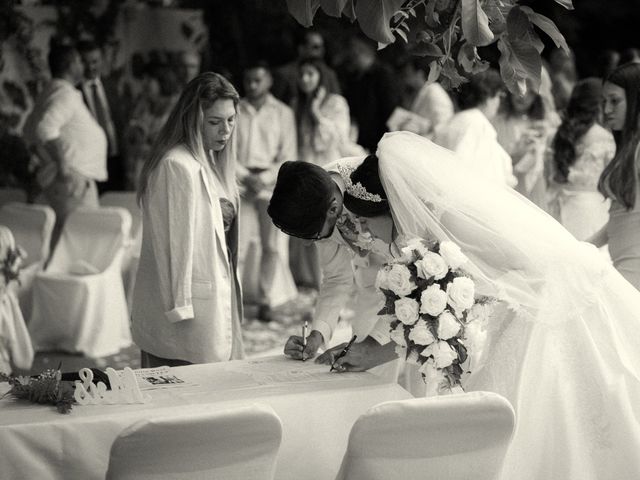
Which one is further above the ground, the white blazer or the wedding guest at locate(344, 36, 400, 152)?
the white blazer

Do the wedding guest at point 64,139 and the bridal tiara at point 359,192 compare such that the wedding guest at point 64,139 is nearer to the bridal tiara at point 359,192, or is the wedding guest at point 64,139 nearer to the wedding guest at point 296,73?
the wedding guest at point 296,73

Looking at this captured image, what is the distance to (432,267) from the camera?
316 cm

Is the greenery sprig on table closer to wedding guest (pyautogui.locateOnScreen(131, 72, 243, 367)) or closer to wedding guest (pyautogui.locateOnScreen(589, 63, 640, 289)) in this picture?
wedding guest (pyautogui.locateOnScreen(131, 72, 243, 367))

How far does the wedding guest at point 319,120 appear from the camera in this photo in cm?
839

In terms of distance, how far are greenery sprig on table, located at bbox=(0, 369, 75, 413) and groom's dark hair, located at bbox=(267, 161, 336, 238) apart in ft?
2.70

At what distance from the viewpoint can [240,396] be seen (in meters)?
3.23

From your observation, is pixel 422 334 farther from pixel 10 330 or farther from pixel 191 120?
pixel 10 330

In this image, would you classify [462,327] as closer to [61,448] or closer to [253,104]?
[61,448]

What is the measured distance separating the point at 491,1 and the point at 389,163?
0.57m

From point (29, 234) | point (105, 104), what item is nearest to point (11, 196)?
point (105, 104)

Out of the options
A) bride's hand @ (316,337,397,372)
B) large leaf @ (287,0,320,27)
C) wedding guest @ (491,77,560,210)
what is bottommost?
wedding guest @ (491,77,560,210)

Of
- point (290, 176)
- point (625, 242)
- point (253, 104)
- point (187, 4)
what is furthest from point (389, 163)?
point (187, 4)

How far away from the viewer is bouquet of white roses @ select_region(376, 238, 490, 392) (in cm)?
316

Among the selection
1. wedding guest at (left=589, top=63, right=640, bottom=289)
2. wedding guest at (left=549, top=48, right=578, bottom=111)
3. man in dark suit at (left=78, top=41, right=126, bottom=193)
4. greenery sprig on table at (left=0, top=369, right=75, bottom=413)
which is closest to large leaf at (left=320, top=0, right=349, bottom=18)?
greenery sprig on table at (left=0, top=369, right=75, bottom=413)
